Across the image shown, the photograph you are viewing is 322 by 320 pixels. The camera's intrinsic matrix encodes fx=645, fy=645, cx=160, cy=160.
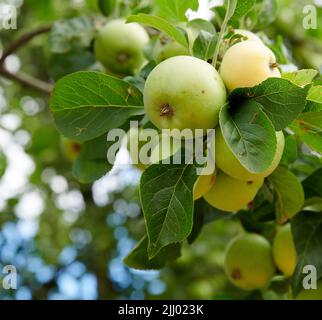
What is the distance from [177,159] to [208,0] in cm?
64

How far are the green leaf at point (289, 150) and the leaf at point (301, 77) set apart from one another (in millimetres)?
221

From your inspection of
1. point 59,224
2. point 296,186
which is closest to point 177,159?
point 296,186

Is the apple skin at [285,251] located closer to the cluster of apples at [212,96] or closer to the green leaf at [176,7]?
the cluster of apples at [212,96]

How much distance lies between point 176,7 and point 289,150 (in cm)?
40

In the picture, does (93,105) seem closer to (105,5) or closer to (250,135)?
(250,135)

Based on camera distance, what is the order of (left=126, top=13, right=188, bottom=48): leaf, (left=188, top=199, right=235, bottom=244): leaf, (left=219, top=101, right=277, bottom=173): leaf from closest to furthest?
1. (left=219, top=101, right=277, bottom=173): leaf
2. (left=126, top=13, right=188, bottom=48): leaf
3. (left=188, top=199, right=235, bottom=244): leaf

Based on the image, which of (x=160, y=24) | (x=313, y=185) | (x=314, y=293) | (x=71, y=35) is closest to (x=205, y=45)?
(x=160, y=24)

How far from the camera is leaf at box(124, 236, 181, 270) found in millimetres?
1537

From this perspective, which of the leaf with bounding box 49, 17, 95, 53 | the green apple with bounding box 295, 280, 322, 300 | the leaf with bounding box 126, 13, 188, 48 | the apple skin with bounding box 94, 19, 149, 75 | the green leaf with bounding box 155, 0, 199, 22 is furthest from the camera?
the leaf with bounding box 49, 17, 95, 53

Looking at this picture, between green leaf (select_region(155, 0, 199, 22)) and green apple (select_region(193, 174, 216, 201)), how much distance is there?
374 mm

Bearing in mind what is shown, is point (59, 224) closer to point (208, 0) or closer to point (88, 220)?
point (88, 220)

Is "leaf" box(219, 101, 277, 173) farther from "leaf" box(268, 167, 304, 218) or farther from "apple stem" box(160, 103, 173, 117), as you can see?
"leaf" box(268, 167, 304, 218)

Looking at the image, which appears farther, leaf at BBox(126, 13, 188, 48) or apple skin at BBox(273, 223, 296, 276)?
apple skin at BBox(273, 223, 296, 276)

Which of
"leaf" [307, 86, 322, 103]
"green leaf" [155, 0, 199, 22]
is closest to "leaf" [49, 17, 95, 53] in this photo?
"green leaf" [155, 0, 199, 22]
